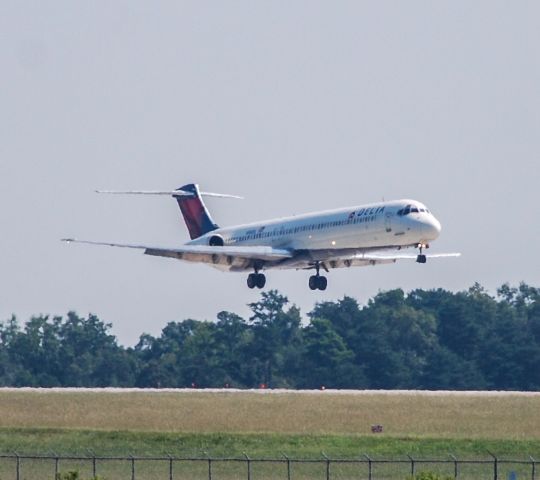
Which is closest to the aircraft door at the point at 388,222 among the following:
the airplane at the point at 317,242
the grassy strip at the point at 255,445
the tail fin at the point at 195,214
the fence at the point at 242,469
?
the airplane at the point at 317,242

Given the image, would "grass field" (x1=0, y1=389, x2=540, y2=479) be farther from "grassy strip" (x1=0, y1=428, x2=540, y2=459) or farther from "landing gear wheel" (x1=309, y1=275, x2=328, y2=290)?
"landing gear wheel" (x1=309, y1=275, x2=328, y2=290)

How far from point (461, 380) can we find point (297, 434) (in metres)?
35.9

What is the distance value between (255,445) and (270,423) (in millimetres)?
5523

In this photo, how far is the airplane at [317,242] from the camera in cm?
7031

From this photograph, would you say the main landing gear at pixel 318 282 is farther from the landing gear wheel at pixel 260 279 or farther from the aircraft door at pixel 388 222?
the aircraft door at pixel 388 222

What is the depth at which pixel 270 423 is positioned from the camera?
6369 centimetres

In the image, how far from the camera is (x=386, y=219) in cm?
7044

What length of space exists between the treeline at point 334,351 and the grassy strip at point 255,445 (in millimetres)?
33965

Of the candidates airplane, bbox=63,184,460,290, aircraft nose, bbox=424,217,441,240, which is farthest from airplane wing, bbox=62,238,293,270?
aircraft nose, bbox=424,217,441,240

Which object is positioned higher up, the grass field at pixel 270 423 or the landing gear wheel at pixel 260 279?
the landing gear wheel at pixel 260 279

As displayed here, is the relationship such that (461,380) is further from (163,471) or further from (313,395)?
(163,471)

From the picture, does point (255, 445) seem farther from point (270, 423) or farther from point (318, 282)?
point (318, 282)

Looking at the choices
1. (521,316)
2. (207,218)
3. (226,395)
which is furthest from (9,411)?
(521,316)

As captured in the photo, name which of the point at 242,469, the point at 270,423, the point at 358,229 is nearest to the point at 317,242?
the point at 358,229
